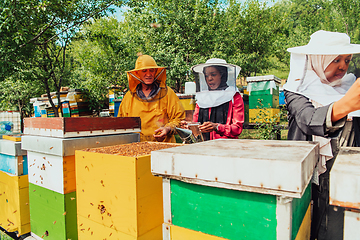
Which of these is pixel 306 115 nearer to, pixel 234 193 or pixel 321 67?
pixel 321 67

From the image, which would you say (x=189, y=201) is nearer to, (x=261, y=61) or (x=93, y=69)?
(x=93, y=69)

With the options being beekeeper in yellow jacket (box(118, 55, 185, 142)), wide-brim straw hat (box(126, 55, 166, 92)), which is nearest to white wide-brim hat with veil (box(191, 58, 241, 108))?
beekeeper in yellow jacket (box(118, 55, 185, 142))

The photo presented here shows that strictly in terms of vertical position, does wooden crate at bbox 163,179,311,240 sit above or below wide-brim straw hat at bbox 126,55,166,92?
below

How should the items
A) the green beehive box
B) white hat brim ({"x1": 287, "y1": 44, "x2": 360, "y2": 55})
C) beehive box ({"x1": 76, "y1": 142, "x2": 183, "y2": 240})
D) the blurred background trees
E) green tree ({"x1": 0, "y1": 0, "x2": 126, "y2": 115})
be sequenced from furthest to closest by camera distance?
1. the blurred background trees
2. the green beehive box
3. green tree ({"x1": 0, "y1": 0, "x2": 126, "y2": 115})
4. white hat brim ({"x1": 287, "y1": 44, "x2": 360, "y2": 55})
5. beehive box ({"x1": 76, "y1": 142, "x2": 183, "y2": 240})

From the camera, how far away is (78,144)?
1430mm

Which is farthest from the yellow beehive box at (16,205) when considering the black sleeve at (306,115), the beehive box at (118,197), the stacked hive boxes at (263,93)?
the stacked hive boxes at (263,93)

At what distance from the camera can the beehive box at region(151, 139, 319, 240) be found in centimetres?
66

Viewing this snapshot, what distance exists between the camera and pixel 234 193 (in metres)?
0.75

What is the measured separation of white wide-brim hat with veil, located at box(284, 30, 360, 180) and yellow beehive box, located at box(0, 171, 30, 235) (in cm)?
209

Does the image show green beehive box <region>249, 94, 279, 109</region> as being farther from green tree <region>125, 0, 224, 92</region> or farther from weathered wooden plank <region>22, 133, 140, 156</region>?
weathered wooden plank <region>22, 133, 140, 156</region>

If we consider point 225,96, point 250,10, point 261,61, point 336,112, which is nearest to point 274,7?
point 250,10

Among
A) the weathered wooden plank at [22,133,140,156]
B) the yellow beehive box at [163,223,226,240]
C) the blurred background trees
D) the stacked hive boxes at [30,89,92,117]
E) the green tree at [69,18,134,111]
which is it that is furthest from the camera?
the green tree at [69,18,134,111]

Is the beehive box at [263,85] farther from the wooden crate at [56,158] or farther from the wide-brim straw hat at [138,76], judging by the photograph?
the wooden crate at [56,158]

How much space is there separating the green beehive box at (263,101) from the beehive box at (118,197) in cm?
555
